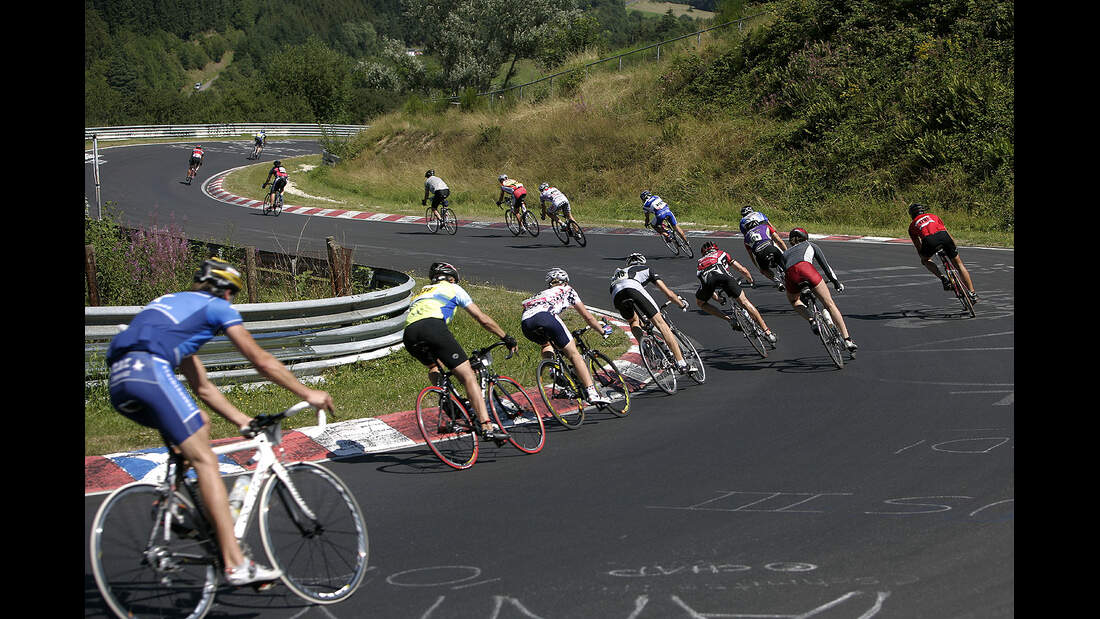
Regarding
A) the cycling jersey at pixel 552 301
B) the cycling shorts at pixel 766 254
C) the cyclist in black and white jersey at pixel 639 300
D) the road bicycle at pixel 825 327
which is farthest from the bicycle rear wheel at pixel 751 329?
the cycling jersey at pixel 552 301

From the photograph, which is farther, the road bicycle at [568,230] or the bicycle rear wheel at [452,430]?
the road bicycle at [568,230]

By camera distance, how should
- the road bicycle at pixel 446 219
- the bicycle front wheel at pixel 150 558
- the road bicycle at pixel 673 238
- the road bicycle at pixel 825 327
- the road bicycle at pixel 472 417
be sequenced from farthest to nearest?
1. the road bicycle at pixel 446 219
2. the road bicycle at pixel 673 238
3. the road bicycle at pixel 825 327
4. the road bicycle at pixel 472 417
5. the bicycle front wheel at pixel 150 558

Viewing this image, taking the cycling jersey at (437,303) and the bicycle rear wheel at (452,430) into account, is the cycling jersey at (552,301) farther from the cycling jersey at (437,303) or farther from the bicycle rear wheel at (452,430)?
the bicycle rear wheel at (452,430)

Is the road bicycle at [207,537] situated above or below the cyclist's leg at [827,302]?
above

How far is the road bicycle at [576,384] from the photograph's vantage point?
1066 cm

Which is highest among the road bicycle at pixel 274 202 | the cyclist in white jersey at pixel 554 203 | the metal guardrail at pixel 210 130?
the cyclist in white jersey at pixel 554 203

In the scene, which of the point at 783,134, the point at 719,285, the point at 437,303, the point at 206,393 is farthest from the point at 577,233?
the point at 206,393

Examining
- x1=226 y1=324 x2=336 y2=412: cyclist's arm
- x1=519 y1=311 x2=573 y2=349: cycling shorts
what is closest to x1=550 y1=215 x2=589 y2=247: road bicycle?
x1=519 y1=311 x2=573 y2=349: cycling shorts

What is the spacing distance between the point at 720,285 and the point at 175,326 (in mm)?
8836

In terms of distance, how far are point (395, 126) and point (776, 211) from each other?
88.2 feet

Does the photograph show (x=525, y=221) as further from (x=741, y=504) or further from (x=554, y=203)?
(x=741, y=504)

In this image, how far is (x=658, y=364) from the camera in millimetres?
11977

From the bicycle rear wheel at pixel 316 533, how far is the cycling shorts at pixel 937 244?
12.1 metres
